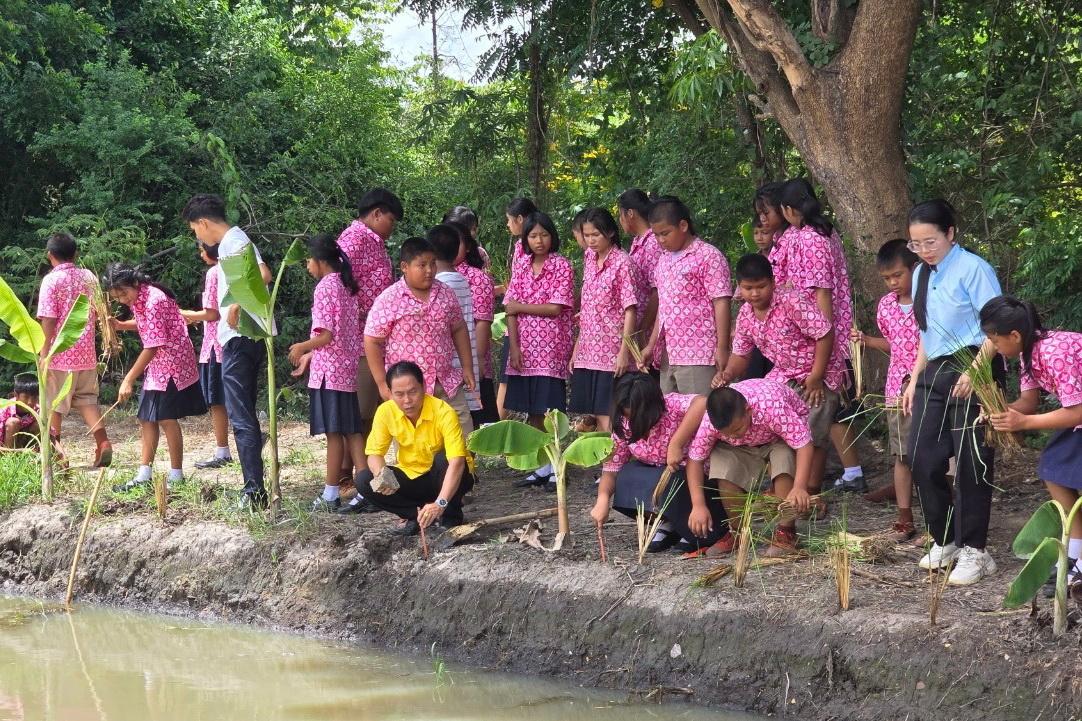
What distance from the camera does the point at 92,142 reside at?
12.7 m

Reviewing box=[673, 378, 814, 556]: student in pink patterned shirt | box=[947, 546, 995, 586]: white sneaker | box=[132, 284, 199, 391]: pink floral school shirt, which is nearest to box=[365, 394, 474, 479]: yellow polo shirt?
box=[673, 378, 814, 556]: student in pink patterned shirt

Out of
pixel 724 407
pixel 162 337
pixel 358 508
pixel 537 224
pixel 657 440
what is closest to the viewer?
pixel 724 407

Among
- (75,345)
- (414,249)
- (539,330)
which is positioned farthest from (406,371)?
(75,345)

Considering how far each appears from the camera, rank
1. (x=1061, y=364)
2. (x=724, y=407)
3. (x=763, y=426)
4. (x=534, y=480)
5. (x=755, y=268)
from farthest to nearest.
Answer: (x=534, y=480) < (x=755, y=268) < (x=763, y=426) < (x=724, y=407) < (x=1061, y=364)

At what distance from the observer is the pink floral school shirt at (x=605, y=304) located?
7.46 meters

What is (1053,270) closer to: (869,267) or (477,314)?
(869,267)

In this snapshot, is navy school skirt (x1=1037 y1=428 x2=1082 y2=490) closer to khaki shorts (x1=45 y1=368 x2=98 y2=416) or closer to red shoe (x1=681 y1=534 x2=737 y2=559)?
red shoe (x1=681 y1=534 x2=737 y2=559)

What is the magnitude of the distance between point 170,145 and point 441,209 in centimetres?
309

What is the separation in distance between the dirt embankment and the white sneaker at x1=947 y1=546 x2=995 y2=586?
0.33 ft

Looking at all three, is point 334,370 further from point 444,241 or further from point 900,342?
point 900,342

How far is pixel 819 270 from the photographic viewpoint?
6.84 m

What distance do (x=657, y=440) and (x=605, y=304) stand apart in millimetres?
A: 1673

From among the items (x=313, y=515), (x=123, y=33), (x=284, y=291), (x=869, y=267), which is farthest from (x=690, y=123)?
(x=123, y=33)

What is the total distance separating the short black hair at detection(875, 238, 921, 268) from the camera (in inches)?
239
